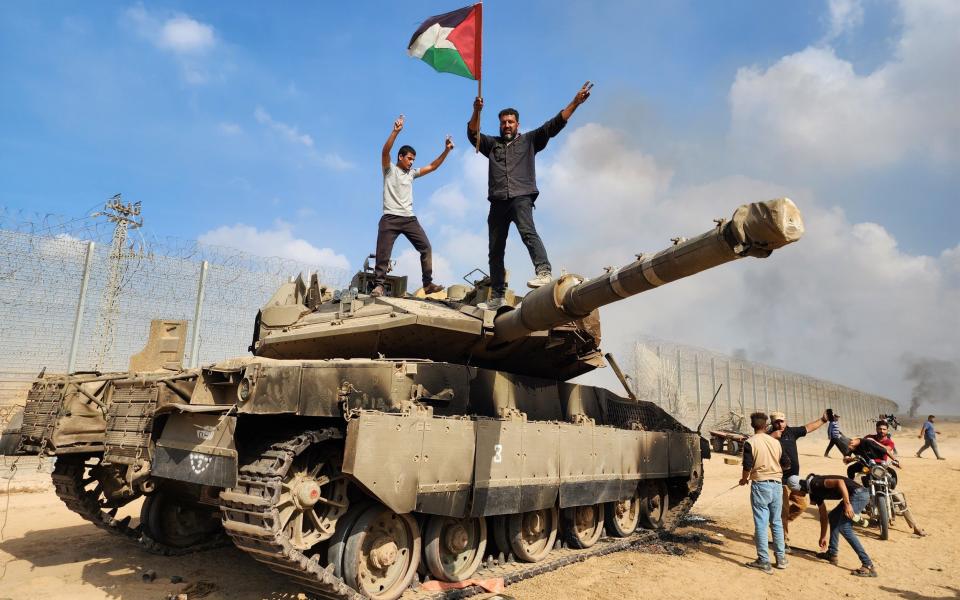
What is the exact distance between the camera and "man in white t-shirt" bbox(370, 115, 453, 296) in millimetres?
8242

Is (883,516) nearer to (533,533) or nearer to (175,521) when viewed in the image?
(533,533)

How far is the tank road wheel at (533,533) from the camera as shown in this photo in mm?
7195

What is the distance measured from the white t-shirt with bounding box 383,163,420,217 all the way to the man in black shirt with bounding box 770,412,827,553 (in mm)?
5674

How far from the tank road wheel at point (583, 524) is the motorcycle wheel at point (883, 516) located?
4417 mm

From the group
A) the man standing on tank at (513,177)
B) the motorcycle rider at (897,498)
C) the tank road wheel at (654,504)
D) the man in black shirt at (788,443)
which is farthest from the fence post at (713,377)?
the man standing on tank at (513,177)

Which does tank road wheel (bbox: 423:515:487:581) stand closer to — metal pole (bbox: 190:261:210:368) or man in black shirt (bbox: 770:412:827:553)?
man in black shirt (bbox: 770:412:827:553)

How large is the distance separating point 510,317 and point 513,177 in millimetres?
1630

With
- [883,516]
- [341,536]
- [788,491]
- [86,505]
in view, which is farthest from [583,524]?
[86,505]

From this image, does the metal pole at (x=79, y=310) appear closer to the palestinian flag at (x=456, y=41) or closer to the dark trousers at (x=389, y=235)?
the dark trousers at (x=389, y=235)

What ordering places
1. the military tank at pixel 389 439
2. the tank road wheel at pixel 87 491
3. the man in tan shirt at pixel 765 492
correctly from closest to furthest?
the military tank at pixel 389 439 < the tank road wheel at pixel 87 491 < the man in tan shirt at pixel 765 492

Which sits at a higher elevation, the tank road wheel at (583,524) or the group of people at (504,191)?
the group of people at (504,191)

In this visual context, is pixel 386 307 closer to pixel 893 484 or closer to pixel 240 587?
pixel 240 587

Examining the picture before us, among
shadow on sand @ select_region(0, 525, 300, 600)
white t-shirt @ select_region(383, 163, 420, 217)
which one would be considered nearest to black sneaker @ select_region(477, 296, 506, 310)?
white t-shirt @ select_region(383, 163, 420, 217)

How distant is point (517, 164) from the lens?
705 centimetres
